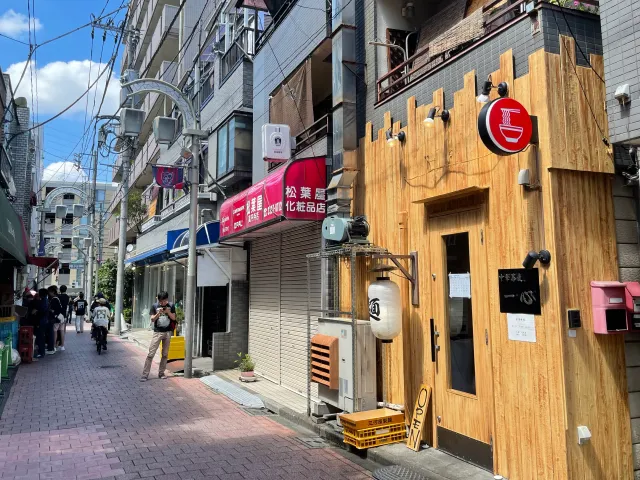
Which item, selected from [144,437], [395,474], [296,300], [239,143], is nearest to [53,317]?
[239,143]

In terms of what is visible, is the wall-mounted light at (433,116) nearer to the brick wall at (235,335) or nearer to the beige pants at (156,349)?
the beige pants at (156,349)

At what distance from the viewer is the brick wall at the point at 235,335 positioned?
12961 mm

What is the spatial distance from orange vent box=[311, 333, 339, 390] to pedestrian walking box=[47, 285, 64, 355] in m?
10.8

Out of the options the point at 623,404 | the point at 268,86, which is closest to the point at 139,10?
the point at 268,86

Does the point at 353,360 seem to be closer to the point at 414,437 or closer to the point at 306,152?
the point at 414,437

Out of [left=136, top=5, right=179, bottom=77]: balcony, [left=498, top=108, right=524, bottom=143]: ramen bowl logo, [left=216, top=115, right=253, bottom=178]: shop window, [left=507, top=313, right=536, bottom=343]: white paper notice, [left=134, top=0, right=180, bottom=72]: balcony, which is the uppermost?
[left=134, top=0, right=180, bottom=72]: balcony

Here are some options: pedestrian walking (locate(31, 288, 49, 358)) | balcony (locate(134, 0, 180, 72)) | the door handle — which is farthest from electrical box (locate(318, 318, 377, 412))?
A: balcony (locate(134, 0, 180, 72))

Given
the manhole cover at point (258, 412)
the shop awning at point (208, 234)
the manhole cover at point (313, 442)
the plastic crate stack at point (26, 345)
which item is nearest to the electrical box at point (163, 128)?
the shop awning at point (208, 234)

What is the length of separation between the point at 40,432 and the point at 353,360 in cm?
Result: 464

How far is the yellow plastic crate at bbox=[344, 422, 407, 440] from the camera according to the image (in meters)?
6.24

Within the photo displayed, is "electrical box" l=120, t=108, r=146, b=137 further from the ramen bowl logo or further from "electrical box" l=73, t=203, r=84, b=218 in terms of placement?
"electrical box" l=73, t=203, r=84, b=218

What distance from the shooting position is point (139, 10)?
31.7 m

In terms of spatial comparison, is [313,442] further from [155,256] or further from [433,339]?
[155,256]

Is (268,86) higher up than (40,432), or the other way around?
(268,86)
